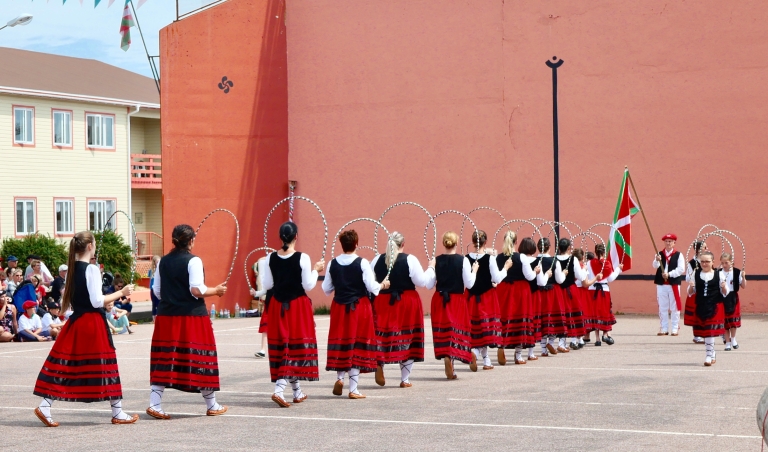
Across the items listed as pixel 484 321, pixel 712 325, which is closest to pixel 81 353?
pixel 484 321

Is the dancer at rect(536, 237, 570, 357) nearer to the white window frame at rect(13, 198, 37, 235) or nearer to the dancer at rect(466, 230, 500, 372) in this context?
the dancer at rect(466, 230, 500, 372)

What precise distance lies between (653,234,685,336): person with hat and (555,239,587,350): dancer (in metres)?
2.88

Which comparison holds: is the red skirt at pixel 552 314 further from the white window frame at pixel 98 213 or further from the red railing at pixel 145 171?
the red railing at pixel 145 171

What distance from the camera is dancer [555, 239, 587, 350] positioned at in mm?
15469

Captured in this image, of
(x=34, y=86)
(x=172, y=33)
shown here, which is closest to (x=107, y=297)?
(x=172, y=33)

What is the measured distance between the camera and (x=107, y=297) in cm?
916

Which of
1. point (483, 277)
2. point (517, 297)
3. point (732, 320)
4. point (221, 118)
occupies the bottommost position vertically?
point (732, 320)

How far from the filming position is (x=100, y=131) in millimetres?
38562

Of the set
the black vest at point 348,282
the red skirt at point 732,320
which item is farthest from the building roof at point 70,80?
the black vest at point 348,282

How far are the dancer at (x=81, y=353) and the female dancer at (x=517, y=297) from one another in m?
6.41

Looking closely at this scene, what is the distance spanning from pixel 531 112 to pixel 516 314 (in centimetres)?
977

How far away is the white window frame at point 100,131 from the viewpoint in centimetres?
3803

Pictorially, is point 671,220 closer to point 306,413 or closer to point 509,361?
point 509,361

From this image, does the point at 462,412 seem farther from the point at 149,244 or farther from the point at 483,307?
the point at 149,244
